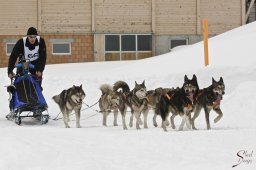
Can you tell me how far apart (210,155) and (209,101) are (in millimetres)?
3605

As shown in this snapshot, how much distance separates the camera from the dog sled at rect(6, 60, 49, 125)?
1217 cm

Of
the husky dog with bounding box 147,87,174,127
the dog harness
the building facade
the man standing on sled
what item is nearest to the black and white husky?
the husky dog with bounding box 147,87,174,127

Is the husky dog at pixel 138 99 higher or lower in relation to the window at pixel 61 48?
lower

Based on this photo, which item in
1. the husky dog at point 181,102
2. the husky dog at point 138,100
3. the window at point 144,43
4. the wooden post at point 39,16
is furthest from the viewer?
the window at point 144,43

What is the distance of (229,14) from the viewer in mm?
31766

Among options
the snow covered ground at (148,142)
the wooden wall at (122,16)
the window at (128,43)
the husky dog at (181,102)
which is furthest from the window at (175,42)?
the husky dog at (181,102)

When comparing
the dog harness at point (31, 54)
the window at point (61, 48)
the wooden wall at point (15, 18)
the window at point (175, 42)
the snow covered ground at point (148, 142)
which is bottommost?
the snow covered ground at point (148, 142)

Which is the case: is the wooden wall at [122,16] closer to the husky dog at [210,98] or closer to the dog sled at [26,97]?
the dog sled at [26,97]

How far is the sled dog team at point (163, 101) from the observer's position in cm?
1080

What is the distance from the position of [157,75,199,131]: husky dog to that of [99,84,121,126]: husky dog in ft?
5.11

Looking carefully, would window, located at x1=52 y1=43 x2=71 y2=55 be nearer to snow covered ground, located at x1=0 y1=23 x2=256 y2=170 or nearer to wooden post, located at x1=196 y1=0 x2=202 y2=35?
wooden post, located at x1=196 y1=0 x2=202 y2=35

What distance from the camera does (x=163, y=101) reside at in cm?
1120

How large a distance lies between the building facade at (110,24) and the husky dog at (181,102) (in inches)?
775

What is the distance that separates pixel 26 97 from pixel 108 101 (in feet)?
6.25
